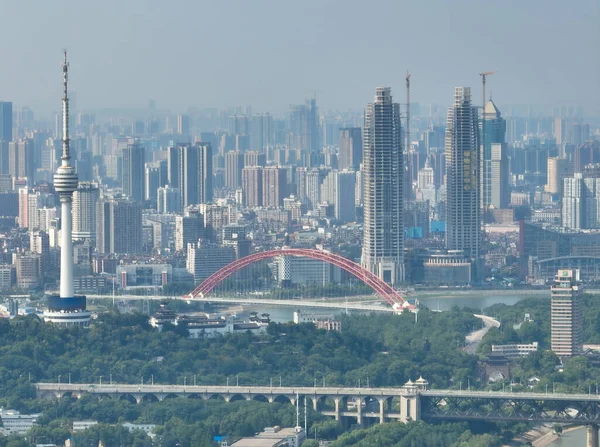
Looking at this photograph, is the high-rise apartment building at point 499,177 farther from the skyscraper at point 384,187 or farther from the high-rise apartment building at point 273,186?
the skyscraper at point 384,187

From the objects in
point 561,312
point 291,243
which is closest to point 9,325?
point 561,312

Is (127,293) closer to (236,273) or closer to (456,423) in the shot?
(236,273)

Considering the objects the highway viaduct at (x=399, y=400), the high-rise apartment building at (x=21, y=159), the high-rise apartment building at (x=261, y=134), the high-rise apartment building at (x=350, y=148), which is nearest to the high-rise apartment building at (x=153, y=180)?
the high-rise apartment building at (x=21, y=159)

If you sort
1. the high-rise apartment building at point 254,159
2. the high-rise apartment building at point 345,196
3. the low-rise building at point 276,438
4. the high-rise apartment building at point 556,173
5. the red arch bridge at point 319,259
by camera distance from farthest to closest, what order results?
1. the high-rise apartment building at point 254,159
2. the high-rise apartment building at point 556,173
3. the high-rise apartment building at point 345,196
4. the red arch bridge at point 319,259
5. the low-rise building at point 276,438

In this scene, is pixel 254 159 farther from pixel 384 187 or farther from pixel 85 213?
pixel 384 187

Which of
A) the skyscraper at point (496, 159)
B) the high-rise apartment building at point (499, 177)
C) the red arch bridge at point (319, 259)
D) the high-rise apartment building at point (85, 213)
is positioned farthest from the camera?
the high-rise apartment building at point (499, 177)

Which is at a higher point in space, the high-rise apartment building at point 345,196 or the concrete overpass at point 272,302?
the high-rise apartment building at point 345,196
